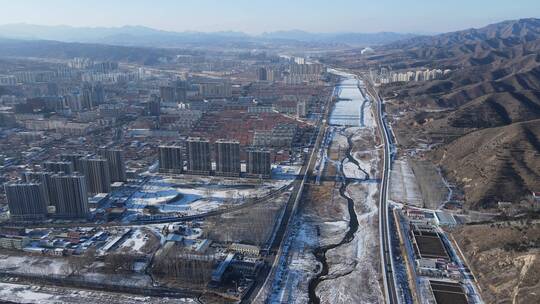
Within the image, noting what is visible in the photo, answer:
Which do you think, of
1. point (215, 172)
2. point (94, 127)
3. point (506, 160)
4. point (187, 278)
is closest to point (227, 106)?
point (94, 127)

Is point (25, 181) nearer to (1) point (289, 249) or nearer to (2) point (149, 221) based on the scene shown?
(2) point (149, 221)

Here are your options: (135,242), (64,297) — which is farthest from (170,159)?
(64,297)

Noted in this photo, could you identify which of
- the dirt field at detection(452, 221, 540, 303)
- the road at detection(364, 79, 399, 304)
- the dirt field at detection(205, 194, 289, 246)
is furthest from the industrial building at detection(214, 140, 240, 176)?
the dirt field at detection(452, 221, 540, 303)

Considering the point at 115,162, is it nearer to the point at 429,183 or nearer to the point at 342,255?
the point at 342,255

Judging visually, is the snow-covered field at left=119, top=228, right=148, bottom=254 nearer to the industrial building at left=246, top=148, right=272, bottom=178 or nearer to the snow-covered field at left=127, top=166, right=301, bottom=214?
the snow-covered field at left=127, top=166, right=301, bottom=214

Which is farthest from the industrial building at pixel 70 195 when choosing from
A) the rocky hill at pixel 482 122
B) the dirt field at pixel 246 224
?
the rocky hill at pixel 482 122

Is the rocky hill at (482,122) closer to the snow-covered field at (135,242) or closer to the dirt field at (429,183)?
the dirt field at (429,183)

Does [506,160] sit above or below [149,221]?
above

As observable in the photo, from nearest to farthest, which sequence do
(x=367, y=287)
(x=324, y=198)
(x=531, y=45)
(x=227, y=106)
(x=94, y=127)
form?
1. (x=367, y=287)
2. (x=324, y=198)
3. (x=94, y=127)
4. (x=227, y=106)
5. (x=531, y=45)
